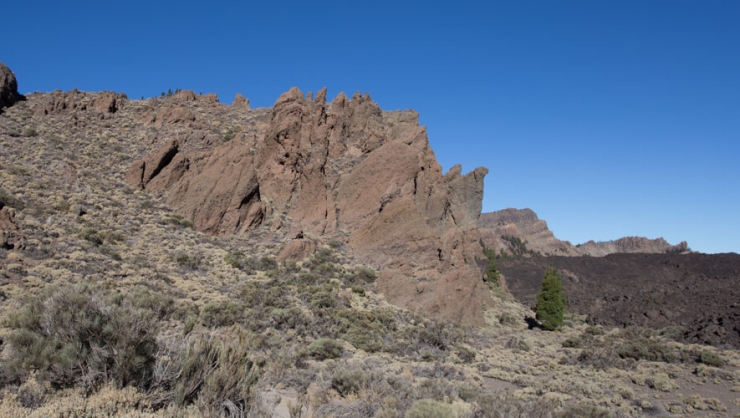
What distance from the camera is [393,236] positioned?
1184 inches

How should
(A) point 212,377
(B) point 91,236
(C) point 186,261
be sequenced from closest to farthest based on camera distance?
1. (A) point 212,377
2. (B) point 91,236
3. (C) point 186,261

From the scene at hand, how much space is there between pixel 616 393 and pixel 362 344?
11.1m

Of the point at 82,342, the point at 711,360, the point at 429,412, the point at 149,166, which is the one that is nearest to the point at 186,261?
the point at 149,166

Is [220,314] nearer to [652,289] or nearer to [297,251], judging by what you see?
[297,251]

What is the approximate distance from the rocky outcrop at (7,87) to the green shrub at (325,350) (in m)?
39.7

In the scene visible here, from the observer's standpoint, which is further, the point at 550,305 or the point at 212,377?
the point at 550,305

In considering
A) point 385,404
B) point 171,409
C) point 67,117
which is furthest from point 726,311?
point 67,117

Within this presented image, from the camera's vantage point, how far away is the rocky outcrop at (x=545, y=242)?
4651 inches

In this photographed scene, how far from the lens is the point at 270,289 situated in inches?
948

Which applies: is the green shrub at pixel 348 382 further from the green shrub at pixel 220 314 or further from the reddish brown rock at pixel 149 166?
the reddish brown rock at pixel 149 166

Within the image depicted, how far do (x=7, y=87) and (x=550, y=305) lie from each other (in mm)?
52144

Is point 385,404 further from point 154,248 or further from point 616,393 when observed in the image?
point 154,248

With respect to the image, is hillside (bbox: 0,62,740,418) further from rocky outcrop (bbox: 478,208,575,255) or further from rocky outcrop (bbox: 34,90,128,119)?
rocky outcrop (bbox: 478,208,575,255)

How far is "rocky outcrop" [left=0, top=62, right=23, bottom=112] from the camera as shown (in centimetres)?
3812
